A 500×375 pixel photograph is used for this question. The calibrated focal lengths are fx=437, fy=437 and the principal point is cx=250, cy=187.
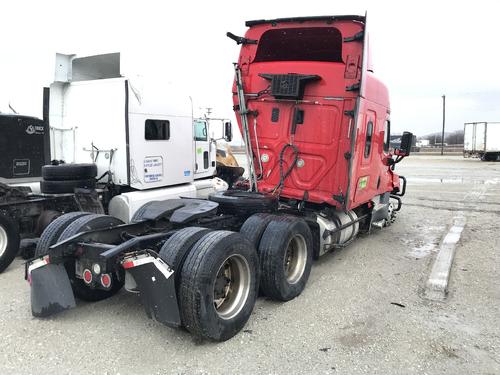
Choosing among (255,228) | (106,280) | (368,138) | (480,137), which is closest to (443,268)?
(368,138)

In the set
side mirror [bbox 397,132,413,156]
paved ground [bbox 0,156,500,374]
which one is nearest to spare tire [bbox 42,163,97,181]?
paved ground [bbox 0,156,500,374]

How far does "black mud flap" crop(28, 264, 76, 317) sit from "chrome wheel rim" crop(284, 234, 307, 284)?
242 cm

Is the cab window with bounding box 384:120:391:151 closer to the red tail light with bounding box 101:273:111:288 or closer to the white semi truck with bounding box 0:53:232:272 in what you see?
the white semi truck with bounding box 0:53:232:272

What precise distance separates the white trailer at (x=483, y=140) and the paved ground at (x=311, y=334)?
3662cm

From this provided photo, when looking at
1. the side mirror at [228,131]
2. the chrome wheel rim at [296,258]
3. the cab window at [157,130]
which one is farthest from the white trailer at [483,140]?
the chrome wheel rim at [296,258]

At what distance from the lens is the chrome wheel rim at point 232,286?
4039 mm

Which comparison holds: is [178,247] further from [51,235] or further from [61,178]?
[61,178]

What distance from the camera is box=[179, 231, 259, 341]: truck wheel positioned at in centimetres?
359

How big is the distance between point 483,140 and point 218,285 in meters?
40.5

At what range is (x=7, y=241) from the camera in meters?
6.07

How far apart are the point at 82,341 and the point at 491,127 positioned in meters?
41.1

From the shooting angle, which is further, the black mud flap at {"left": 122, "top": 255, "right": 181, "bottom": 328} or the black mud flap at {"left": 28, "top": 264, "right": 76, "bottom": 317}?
the black mud flap at {"left": 28, "top": 264, "right": 76, "bottom": 317}

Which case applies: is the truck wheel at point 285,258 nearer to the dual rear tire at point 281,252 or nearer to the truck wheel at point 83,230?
the dual rear tire at point 281,252

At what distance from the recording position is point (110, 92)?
315 inches
